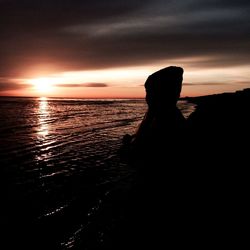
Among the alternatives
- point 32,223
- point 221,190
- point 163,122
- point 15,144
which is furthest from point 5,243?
point 15,144

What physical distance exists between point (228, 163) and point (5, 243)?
977cm

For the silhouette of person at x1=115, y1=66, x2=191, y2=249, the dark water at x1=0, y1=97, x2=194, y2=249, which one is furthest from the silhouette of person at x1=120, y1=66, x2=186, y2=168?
the dark water at x1=0, y1=97, x2=194, y2=249

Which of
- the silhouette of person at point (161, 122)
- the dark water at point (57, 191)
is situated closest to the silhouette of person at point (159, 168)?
the silhouette of person at point (161, 122)

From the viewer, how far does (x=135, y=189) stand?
1479cm

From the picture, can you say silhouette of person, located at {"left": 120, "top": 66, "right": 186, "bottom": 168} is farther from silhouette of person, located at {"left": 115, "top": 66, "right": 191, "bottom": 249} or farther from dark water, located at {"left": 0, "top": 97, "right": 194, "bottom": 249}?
dark water, located at {"left": 0, "top": 97, "right": 194, "bottom": 249}

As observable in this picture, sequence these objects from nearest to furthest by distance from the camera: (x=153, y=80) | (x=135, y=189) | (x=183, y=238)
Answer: (x=183, y=238), (x=135, y=189), (x=153, y=80)

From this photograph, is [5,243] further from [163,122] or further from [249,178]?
[163,122]

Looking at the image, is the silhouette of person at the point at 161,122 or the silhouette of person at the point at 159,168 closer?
the silhouette of person at the point at 159,168

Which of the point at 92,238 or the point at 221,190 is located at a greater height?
the point at 221,190

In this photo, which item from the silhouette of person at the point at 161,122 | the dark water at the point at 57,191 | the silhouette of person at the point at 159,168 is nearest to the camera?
the dark water at the point at 57,191

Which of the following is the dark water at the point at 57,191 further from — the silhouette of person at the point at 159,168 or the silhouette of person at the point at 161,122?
the silhouette of person at the point at 161,122

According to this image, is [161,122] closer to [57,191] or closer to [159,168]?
[159,168]

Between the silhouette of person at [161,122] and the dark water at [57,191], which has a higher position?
the silhouette of person at [161,122]

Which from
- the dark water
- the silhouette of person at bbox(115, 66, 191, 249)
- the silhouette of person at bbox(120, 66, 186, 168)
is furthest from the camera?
the silhouette of person at bbox(120, 66, 186, 168)
